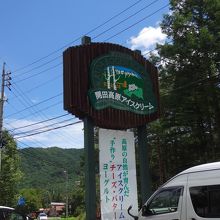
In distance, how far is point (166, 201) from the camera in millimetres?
10102

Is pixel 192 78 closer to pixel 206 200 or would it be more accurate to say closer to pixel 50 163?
pixel 206 200

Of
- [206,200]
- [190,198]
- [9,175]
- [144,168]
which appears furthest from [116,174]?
[9,175]

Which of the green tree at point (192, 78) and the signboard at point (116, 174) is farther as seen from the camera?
the green tree at point (192, 78)

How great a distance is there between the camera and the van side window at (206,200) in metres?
9.06

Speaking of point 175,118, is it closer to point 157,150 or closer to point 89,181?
point 157,150

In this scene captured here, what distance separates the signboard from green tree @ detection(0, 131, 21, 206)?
4098 centimetres

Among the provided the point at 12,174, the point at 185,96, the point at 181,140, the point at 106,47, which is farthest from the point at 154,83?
the point at 12,174

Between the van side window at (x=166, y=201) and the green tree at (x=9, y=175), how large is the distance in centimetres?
4472

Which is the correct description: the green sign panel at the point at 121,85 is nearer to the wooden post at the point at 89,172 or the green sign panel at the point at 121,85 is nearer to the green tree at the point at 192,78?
the wooden post at the point at 89,172

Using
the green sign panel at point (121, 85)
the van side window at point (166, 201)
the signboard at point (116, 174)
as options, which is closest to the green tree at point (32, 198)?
the green sign panel at point (121, 85)

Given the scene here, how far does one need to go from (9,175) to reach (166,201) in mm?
46865

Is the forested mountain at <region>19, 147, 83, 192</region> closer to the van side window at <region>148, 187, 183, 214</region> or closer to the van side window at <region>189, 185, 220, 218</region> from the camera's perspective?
the van side window at <region>148, 187, 183, 214</region>

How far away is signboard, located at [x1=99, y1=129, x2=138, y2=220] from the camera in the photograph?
13117 mm

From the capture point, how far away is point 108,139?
13.9 metres
